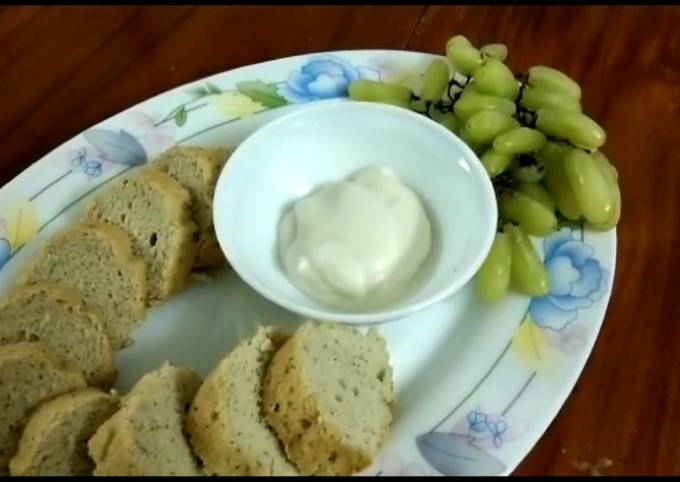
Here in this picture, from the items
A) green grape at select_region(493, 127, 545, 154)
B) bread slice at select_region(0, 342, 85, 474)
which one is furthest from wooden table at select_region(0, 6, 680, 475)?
bread slice at select_region(0, 342, 85, 474)

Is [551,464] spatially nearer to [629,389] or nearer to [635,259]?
[629,389]

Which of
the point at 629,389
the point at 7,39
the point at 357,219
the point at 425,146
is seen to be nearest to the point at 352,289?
the point at 357,219

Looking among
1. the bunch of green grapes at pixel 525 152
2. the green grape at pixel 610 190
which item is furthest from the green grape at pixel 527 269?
the green grape at pixel 610 190

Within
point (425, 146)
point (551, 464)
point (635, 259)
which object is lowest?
point (551, 464)

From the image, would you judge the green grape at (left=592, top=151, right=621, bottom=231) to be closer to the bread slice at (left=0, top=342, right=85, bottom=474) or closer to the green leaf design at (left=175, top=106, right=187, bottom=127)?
the green leaf design at (left=175, top=106, right=187, bottom=127)

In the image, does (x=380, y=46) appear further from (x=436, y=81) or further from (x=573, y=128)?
(x=573, y=128)
